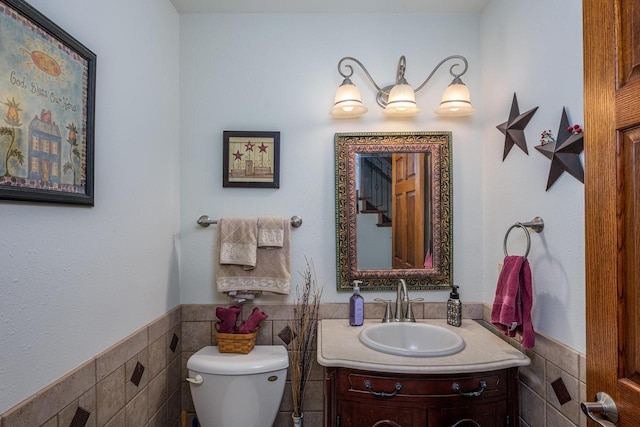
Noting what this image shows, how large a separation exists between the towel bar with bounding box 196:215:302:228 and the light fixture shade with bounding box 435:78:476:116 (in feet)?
2.98

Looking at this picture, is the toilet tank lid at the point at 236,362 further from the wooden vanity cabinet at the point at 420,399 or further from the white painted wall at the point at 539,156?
the white painted wall at the point at 539,156

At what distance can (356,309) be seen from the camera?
1756mm

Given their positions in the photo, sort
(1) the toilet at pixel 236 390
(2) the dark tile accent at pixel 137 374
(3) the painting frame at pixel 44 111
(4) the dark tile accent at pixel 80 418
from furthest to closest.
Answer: (1) the toilet at pixel 236 390
(2) the dark tile accent at pixel 137 374
(4) the dark tile accent at pixel 80 418
(3) the painting frame at pixel 44 111

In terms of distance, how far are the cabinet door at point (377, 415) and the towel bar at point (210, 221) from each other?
2.81 ft

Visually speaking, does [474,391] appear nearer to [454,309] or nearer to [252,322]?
[454,309]

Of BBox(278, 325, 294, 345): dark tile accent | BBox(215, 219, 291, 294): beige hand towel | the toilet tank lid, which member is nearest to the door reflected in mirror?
BBox(215, 219, 291, 294): beige hand towel

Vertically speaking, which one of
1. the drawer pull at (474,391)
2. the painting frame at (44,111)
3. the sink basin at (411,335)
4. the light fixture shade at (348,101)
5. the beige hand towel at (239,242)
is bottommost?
the drawer pull at (474,391)

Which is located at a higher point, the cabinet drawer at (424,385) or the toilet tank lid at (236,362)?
the cabinet drawer at (424,385)

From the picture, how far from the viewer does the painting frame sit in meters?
0.85

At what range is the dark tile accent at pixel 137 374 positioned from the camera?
1420 millimetres

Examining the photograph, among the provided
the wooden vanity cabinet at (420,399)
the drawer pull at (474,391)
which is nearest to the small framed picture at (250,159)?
the wooden vanity cabinet at (420,399)

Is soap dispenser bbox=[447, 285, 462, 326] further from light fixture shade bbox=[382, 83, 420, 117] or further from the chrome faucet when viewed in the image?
light fixture shade bbox=[382, 83, 420, 117]

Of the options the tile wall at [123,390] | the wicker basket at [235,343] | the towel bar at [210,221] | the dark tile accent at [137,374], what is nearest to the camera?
the tile wall at [123,390]

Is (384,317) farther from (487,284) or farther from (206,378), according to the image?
(206,378)
